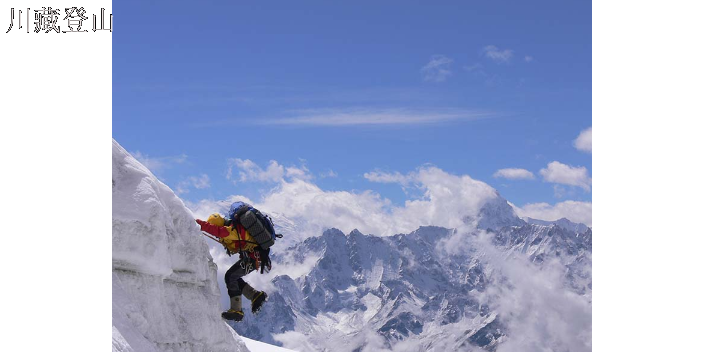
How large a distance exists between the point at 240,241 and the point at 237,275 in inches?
37.4

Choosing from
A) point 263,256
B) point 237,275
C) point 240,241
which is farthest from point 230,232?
point 237,275

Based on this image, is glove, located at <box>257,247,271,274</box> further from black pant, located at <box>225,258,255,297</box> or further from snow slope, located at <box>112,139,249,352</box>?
snow slope, located at <box>112,139,249,352</box>

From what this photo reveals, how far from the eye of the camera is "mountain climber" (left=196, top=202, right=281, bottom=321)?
17.4 metres

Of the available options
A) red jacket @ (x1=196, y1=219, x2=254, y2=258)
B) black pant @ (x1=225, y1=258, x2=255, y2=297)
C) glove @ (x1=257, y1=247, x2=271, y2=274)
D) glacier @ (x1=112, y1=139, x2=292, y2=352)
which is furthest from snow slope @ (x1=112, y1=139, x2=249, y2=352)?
glove @ (x1=257, y1=247, x2=271, y2=274)

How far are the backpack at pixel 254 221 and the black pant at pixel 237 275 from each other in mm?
630

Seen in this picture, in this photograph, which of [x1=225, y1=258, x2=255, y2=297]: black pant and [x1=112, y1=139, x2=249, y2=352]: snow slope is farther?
[x1=225, y1=258, x2=255, y2=297]: black pant

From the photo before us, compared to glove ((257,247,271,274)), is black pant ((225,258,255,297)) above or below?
below

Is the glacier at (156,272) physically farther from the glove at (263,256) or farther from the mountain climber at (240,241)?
the glove at (263,256)

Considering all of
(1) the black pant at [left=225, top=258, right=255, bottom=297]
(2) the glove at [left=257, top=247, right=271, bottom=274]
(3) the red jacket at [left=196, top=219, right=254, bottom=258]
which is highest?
(3) the red jacket at [left=196, top=219, right=254, bottom=258]

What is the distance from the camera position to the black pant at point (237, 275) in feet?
57.2

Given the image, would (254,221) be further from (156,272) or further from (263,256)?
(156,272)
